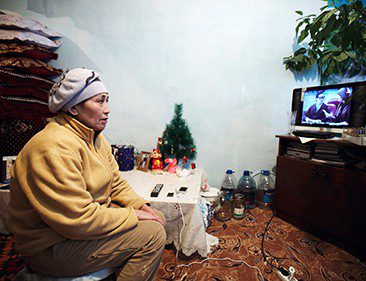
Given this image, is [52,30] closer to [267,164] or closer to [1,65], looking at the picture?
[1,65]

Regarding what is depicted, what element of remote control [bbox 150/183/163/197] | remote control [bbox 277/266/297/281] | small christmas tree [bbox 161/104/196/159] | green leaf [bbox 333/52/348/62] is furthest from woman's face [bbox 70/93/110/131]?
green leaf [bbox 333/52/348/62]

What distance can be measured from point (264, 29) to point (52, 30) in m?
2.21

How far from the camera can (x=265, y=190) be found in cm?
232

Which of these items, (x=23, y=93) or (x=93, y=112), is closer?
(x=93, y=112)

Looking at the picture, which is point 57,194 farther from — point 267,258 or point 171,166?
point 267,258

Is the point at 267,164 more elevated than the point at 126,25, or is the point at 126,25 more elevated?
the point at 126,25

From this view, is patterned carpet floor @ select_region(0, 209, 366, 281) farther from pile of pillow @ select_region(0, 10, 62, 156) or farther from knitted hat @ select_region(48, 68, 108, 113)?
knitted hat @ select_region(48, 68, 108, 113)

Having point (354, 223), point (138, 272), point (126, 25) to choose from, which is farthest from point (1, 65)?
point (354, 223)

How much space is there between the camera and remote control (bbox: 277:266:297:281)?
1.25 meters

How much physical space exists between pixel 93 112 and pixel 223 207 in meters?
1.74

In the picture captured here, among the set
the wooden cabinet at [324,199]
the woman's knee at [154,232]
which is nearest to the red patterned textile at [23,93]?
the woman's knee at [154,232]

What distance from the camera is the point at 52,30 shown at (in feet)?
6.88

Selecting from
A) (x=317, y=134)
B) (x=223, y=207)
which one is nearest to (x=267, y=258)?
(x=223, y=207)

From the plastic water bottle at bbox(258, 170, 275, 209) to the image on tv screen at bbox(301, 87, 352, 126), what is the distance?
73cm
